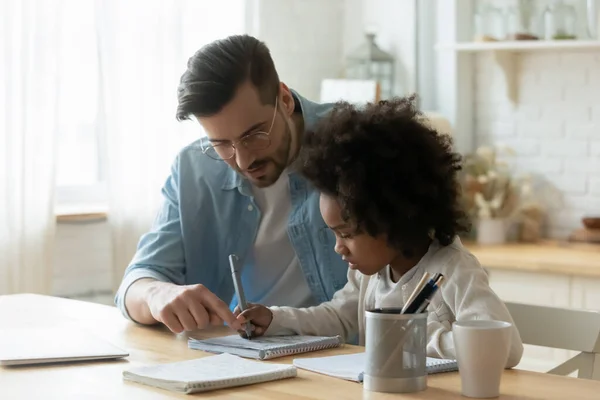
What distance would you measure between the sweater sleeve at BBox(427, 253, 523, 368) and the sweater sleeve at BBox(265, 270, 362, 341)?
1.03ft

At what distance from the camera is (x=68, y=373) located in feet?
5.26

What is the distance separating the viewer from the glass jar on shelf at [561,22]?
12.9ft

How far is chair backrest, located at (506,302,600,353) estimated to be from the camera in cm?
192

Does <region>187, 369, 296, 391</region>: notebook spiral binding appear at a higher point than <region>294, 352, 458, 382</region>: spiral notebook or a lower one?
lower

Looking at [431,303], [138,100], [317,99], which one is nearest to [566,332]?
[431,303]

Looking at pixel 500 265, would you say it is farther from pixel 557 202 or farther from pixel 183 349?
pixel 183 349

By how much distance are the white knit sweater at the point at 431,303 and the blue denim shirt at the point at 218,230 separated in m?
0.22

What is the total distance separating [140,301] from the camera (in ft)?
6.63

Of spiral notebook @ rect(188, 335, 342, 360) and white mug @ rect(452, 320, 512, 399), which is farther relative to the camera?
spiral notebook @ rect(188, 335, 342, 360)

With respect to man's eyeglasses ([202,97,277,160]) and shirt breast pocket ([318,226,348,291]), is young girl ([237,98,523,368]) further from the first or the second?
shirt breast pocket ([318,226,348,291])

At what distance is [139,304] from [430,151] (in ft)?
2.35

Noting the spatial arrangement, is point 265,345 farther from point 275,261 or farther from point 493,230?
point 493,230

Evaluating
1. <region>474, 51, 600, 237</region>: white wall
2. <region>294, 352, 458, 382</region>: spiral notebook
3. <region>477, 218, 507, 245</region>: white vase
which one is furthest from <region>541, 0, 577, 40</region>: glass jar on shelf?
<region>294, 352, 458, 382</region>: spiral notebook

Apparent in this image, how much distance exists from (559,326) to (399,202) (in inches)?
21.5
